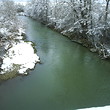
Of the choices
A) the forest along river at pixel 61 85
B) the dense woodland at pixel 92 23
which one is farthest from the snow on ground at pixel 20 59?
the dense woodland at pixel 92 23

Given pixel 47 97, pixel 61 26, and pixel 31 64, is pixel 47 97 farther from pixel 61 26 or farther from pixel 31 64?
pixel 61 26

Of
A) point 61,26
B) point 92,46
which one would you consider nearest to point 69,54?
point 92,46

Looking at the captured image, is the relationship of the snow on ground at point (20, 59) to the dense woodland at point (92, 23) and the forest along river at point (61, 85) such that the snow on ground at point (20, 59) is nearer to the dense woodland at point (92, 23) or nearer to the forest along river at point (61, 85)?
the forest along river at point (61, 85)

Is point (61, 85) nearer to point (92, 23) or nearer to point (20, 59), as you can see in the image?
point (20, 59)

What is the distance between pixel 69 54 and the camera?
56.7ft

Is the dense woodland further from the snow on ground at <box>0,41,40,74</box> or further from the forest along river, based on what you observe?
the snow on ground at <box>0,41,40,74</box>

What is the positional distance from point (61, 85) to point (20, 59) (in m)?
5.17

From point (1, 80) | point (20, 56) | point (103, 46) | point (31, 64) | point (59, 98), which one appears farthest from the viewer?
point (103, 46)

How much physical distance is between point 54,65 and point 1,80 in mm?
4680

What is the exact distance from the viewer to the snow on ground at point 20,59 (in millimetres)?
12878

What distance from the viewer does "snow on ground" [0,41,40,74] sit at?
507 inches

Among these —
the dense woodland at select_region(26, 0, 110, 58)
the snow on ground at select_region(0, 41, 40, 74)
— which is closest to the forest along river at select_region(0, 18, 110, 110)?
the snow on ground at select_region(0, 41, 40, 74)

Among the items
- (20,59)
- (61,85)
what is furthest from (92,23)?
(61,85)

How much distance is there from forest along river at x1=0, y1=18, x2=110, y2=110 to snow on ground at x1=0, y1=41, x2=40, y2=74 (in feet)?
2.19
